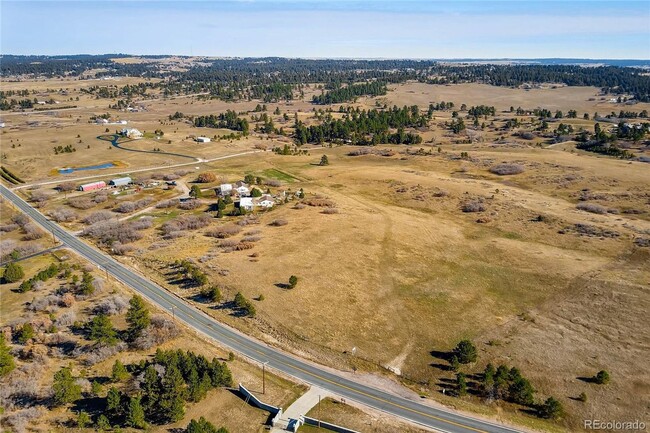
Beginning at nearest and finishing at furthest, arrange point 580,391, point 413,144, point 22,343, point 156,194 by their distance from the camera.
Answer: point 580,391, point 22,343, point 156,194, point 413,144

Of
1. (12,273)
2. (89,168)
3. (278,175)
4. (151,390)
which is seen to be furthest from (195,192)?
(151,390)

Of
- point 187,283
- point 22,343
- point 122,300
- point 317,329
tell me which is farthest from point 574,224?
point 22,343

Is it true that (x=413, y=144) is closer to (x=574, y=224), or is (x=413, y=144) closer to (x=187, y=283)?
(x=574, y=224)

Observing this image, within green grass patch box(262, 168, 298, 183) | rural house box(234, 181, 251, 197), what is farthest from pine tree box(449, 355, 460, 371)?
green grass patch box(262, 168, 298, 183)

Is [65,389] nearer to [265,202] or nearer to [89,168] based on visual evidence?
[265,202]

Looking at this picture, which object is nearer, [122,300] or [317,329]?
[317,329]

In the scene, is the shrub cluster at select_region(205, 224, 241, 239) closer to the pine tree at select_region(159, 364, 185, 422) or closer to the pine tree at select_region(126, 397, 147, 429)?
the pine tree at select_region(159, 364, 185, 422)
